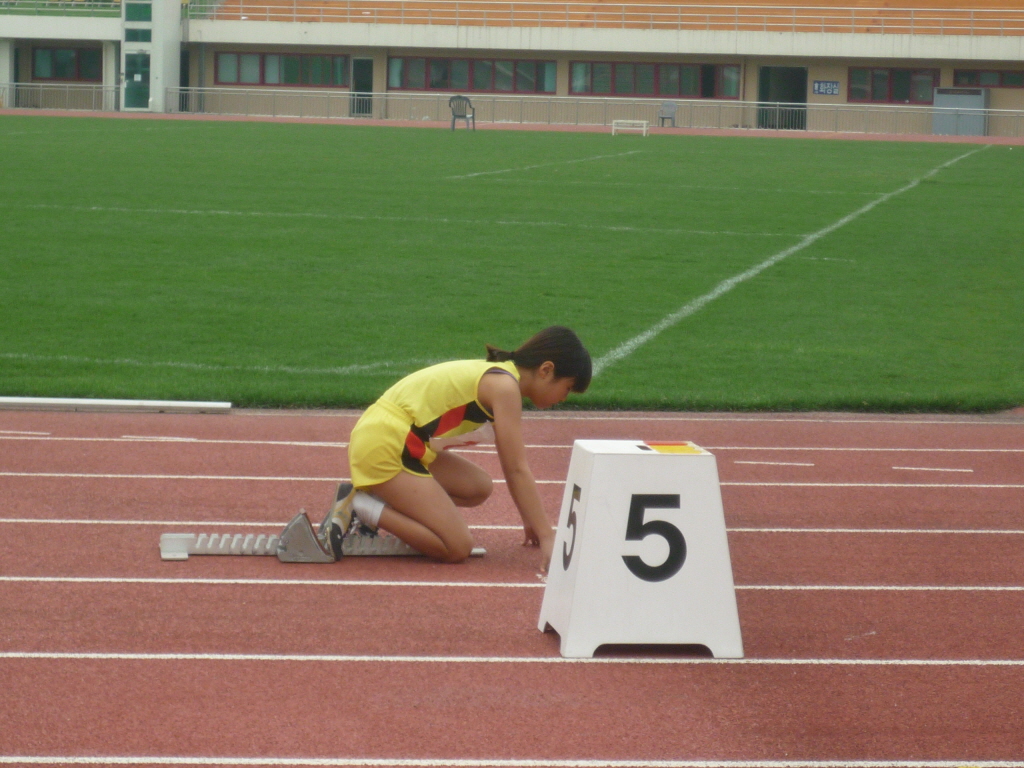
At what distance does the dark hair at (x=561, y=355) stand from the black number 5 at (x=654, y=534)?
0.78 m

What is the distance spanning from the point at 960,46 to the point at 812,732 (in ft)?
178

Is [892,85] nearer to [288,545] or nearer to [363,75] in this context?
[363,75]

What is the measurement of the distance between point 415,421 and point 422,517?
42 cm

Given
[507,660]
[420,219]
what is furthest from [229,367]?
[420,219]

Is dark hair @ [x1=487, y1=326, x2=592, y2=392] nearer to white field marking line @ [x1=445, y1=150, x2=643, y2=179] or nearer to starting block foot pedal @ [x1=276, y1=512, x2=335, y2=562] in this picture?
starting block foot pedal @ [x1=276, y1=512, x2=335, y2=562]

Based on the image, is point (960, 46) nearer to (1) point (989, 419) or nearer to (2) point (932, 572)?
(1) point (989, 419)

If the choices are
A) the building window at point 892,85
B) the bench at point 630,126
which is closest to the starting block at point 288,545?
the bench at point 630,126

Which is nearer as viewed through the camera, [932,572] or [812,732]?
[812,732]

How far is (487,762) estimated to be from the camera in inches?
163

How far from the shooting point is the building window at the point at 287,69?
61.1 meters

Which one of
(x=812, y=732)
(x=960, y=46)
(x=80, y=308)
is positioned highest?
(x=960, y=46)

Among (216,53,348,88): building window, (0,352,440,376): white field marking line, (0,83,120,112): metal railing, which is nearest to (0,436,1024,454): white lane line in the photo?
(0,352,440,376): white field marking line

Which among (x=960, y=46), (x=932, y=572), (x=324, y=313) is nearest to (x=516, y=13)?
(x=960, y=46)

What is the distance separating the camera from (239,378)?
1077 cm
